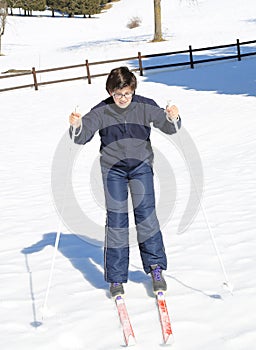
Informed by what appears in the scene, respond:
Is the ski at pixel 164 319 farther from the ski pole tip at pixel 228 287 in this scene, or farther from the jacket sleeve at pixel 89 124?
the jacket sleeve at pixel 89 124

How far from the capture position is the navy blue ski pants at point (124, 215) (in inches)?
172

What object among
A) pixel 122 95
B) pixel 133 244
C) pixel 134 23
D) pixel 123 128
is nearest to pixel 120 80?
pixel 122 95

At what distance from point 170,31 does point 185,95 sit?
27.7m

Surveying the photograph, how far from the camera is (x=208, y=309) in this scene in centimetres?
429

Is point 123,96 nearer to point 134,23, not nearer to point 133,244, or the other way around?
point 133,244

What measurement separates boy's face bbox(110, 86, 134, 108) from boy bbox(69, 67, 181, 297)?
21 mm

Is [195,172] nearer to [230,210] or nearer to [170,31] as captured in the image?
[230,210]

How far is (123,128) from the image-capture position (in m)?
4.32

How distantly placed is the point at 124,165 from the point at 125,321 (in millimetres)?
1112

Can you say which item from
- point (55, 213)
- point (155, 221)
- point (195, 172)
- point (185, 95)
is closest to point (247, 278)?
point (155, 221)

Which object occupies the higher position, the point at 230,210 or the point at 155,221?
the point at 155,221

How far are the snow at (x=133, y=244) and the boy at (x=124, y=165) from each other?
42 cm

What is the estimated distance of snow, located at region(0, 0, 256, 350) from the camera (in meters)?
4.11

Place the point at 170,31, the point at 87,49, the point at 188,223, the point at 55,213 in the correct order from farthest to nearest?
the point at 170,31 < the point at 87,49 < the point at 55,213 < the point at 188,223
